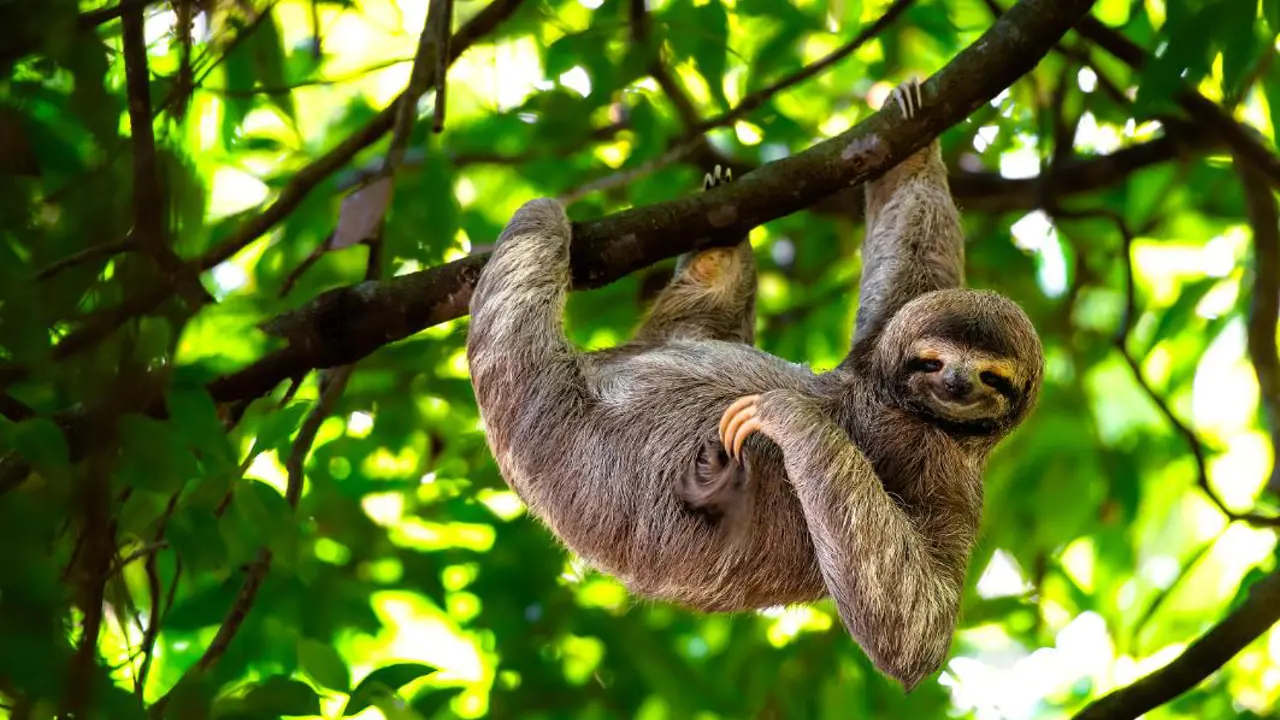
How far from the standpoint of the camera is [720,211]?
6.95m

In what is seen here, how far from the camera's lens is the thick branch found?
6.46m

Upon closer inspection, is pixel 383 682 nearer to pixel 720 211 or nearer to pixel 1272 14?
pixel 720 211

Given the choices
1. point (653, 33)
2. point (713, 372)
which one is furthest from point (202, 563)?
point (653, 33)

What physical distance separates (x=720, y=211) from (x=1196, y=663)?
3.42 m

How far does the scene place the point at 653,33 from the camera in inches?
344

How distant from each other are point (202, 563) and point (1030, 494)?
23.3 ft

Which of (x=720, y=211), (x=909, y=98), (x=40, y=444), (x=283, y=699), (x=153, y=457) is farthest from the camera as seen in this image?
(x=909, y=98)

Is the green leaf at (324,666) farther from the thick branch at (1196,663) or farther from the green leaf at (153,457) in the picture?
the thick branch at (1196,663)

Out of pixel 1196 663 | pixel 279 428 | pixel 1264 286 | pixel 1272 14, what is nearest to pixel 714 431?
pixel 279 428

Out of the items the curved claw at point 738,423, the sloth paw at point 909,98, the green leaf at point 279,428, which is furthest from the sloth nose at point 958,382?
the green leaf at point 279,428

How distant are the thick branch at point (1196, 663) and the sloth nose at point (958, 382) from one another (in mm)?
1758

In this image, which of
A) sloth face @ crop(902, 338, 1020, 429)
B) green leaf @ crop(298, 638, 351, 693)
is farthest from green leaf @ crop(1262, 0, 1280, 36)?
green leaf @ crop(298, 638, 351, 693)

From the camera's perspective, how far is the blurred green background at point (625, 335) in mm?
7110

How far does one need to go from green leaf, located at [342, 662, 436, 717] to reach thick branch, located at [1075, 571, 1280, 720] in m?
3.41
